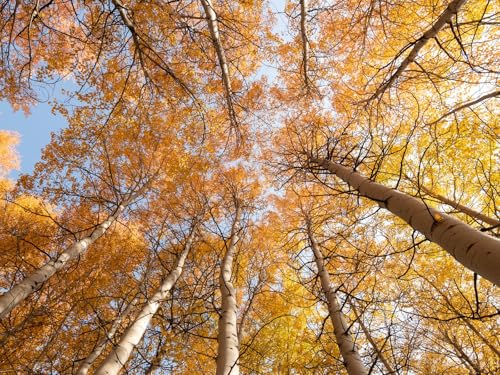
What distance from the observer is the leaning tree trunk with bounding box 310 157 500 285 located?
1.34 meters

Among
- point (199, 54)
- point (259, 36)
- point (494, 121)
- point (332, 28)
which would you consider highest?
point (332, 28)

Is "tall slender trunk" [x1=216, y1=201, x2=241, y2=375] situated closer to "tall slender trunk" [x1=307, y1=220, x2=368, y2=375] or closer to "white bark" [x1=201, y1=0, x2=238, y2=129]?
"tall slender trunk" [x1=307, y1=220, x2=368, y2=375]

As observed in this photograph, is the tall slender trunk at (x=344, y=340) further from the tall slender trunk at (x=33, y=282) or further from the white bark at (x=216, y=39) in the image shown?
the tall slender trunk at (x=33, y=282)

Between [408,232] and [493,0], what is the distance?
515 cm

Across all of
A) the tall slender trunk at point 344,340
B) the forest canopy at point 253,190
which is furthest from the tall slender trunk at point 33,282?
the tall slender trunk at point 344,340

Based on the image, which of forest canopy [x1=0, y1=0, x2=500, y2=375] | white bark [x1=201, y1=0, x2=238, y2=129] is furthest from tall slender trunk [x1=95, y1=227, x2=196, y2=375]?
white bark [x1=201, y1=0, x2=238, y2=129]

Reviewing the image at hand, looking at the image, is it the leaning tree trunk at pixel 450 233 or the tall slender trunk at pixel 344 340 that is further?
the tall slender trunk at pixel 344 340

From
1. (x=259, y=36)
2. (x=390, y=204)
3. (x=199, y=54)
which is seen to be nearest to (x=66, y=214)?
(x=199, y=54)

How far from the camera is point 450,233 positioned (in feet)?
5.41

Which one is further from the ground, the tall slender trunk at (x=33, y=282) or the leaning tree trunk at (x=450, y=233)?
the tall slender trunk at (x=33, y=282)

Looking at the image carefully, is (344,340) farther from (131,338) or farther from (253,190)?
(253,190)

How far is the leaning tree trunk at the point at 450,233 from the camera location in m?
1.34

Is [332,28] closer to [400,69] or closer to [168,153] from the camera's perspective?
[400,69]

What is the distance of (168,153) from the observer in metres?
8.16
